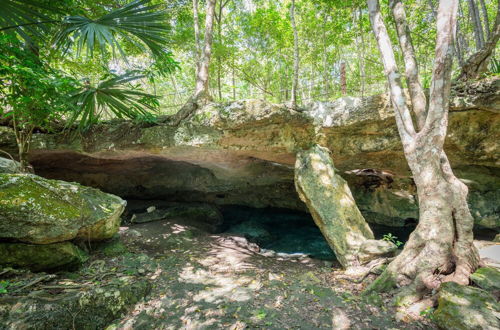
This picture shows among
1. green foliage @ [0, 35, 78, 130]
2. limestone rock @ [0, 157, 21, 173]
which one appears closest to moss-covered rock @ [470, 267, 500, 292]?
green foliage @ [0, 35, 78, 130]

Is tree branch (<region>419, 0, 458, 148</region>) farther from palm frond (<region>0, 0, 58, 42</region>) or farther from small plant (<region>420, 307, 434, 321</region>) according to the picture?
palm frond (<region>0, 0, 58, 42</region>)

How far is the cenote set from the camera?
774 cm

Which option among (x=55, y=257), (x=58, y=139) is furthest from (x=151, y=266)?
(x=58, y=139)

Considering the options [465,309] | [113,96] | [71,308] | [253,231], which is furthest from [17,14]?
[253,231]

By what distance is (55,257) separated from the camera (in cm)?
362

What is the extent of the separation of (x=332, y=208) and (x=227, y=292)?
112 inches

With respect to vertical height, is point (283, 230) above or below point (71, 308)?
below

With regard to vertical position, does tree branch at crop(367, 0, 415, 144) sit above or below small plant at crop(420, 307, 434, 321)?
above

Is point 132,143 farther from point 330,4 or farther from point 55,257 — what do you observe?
point 330,4

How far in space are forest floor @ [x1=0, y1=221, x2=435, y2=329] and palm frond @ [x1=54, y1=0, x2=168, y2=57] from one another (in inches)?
146

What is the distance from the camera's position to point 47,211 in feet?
11.9

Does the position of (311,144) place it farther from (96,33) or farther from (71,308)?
(71,308)

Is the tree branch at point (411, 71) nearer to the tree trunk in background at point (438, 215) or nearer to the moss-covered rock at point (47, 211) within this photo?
the tree trunk in background at point (438, 215)

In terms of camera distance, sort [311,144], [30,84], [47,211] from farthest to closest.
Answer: [311,144] < [30,84] < [47,211]
